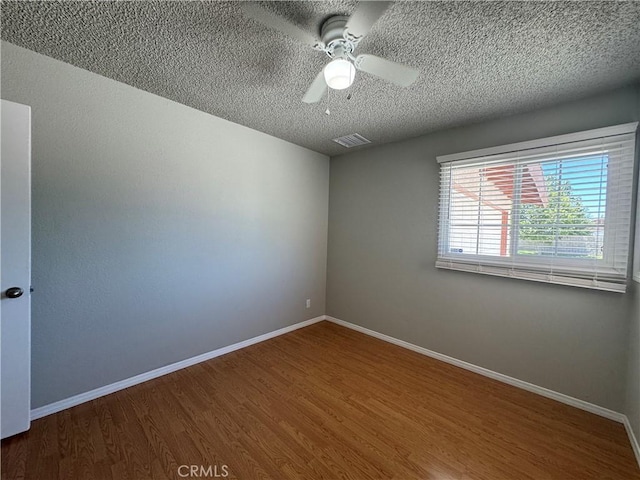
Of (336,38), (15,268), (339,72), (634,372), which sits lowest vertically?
(634,372)

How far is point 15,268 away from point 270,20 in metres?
2.12

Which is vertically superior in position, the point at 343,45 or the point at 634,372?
the point at 343,45

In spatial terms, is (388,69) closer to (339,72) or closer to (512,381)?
(339,72)

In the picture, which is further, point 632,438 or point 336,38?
point 632,438

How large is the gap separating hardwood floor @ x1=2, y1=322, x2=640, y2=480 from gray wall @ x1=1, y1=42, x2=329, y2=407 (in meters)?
0.42

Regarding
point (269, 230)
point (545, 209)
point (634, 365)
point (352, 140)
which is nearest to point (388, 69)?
point (352, 140)

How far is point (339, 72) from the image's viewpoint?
4.58 ft

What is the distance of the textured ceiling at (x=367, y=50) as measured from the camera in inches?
53.0

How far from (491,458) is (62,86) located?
3.79 meters

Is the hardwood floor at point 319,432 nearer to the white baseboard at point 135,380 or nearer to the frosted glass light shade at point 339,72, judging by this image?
the white baseboard at point 135,380

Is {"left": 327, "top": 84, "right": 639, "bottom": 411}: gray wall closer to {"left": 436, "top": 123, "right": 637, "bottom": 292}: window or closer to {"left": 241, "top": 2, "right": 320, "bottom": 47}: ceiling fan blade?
{"left": 436, "top": 123, "right": 637, "bottom": 292}: window

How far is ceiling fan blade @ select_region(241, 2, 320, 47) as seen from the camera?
3.64ft

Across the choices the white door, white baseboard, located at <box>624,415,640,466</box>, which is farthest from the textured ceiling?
white baseboard, located at <box>624,415,640,466</box>

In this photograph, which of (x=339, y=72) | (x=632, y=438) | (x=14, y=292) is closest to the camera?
(x=339, y=72)
